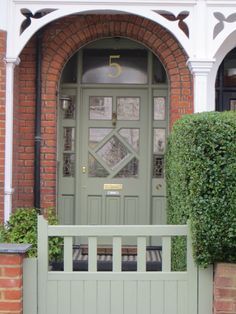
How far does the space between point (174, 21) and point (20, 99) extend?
7.53ft

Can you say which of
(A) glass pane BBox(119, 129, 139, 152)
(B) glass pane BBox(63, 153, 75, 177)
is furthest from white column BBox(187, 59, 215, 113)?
(B) glass pane BBox(63, 153, 75, 177)

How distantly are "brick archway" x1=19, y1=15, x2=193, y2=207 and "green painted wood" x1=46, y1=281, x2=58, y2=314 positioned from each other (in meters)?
3.05

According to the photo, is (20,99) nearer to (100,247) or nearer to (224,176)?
(100,247)

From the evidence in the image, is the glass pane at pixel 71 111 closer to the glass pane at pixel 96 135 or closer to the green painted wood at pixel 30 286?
the glass pane at pixel 96 135

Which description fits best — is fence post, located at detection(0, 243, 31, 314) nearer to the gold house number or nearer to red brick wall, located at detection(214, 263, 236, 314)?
red brick wall, located at detection(214, 263, 236, 314)

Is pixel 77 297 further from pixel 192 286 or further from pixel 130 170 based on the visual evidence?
pixel 130 170

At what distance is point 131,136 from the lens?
752 cm

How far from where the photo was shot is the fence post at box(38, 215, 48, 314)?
408 centimetres

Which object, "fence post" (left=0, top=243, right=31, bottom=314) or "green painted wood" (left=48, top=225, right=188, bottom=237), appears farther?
"green painted wood" (left=48, top=225, right=188, bottom=237)

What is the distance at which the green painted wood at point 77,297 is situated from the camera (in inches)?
163

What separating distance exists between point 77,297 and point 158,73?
164 inches

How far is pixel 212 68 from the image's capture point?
664cm

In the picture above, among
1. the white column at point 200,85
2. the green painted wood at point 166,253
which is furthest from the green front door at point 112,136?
the green painted wood at point 166,253

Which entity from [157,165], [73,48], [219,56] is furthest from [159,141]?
[73,48]
